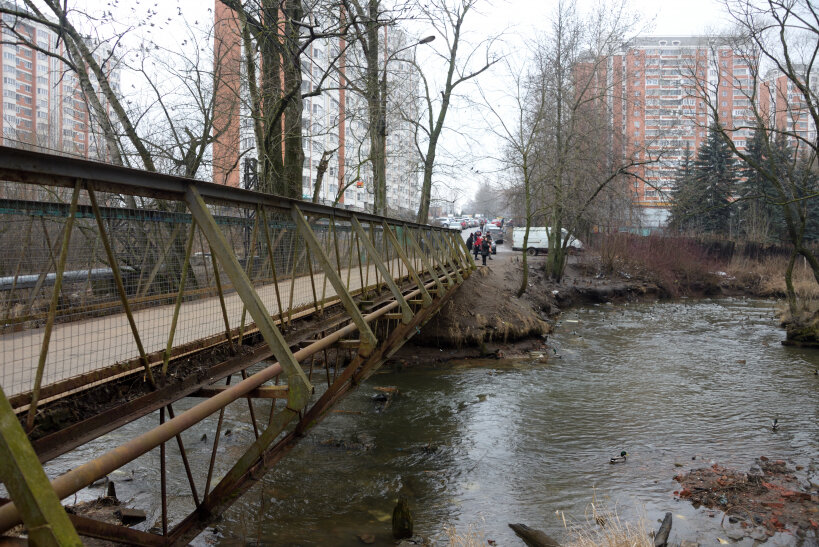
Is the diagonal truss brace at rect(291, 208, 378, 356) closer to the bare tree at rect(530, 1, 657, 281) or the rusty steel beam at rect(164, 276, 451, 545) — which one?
the rusty steel beam at rect(164, 276, 451, 545)

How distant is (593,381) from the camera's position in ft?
44.0

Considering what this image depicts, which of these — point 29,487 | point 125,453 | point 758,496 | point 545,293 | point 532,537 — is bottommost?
point 758,496

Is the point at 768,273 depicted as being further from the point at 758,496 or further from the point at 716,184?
the point at 758,496

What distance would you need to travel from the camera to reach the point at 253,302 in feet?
12.0

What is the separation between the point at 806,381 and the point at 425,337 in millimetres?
9116

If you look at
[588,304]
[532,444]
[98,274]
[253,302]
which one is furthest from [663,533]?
[588,304]

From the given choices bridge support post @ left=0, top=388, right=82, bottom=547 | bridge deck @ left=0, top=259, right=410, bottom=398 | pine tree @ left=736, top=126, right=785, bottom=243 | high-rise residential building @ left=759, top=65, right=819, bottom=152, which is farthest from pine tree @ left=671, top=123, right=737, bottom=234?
bridge support post @ left=0, top=388, right=82, bottom=547

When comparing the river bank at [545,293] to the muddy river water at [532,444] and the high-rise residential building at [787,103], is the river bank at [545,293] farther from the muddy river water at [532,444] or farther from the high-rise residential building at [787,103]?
the high-rise residential building at [787,103]

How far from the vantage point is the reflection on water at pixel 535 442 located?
6.91 metres

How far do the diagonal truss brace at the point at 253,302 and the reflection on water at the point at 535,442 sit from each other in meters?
3.29

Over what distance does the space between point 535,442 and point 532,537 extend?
3444 mm

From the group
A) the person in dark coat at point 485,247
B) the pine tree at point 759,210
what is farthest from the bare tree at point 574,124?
the pine tree at point 759,210

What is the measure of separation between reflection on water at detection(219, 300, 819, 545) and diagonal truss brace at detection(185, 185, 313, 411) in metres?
3.29

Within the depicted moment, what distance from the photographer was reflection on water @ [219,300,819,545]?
691 centimetres
